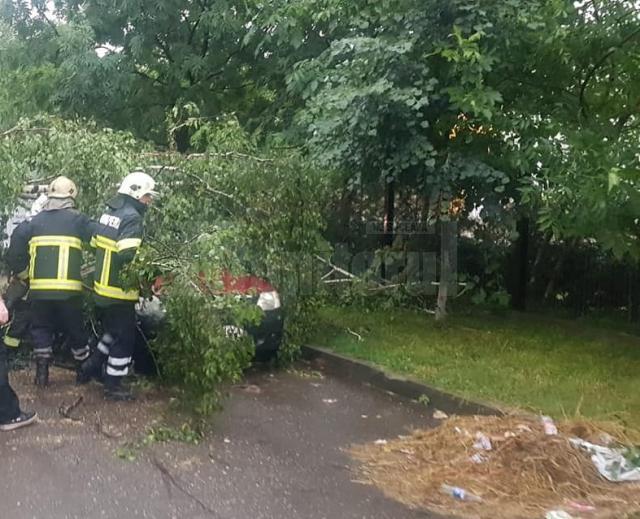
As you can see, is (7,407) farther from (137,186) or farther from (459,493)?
(459,493)

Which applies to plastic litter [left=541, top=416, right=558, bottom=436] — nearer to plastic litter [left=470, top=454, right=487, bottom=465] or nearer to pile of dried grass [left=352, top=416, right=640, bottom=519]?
pile of dried grass [left=352, top=416, right=640, bottom=519]

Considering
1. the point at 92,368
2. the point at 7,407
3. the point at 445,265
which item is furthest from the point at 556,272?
the point at 7,407

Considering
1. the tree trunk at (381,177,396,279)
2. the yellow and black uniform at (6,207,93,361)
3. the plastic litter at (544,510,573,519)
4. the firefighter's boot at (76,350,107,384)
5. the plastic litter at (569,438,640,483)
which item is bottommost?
the firefighter's boot at (76,350,107,384)

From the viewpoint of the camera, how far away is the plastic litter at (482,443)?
532 cm

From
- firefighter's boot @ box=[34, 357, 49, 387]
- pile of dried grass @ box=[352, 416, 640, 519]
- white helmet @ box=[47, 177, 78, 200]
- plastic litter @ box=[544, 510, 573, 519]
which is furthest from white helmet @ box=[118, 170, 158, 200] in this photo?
plastic litter @ box=[544, 510, 573, 519]

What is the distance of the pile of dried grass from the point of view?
454 cm

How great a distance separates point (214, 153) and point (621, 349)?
4691 millimetres

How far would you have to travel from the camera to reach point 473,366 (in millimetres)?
7551

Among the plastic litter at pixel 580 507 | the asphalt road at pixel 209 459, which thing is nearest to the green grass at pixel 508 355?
the asphalt road at pixel 209 459

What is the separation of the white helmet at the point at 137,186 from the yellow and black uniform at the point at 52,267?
45 cm

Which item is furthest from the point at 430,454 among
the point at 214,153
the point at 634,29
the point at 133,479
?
the point at 634,29

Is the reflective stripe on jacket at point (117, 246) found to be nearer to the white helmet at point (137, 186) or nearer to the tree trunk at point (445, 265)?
the white helmet at point (137, 186)

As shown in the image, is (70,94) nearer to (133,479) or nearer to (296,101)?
(296,101)

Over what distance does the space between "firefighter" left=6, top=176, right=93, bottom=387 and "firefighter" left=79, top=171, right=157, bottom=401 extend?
23 cm
